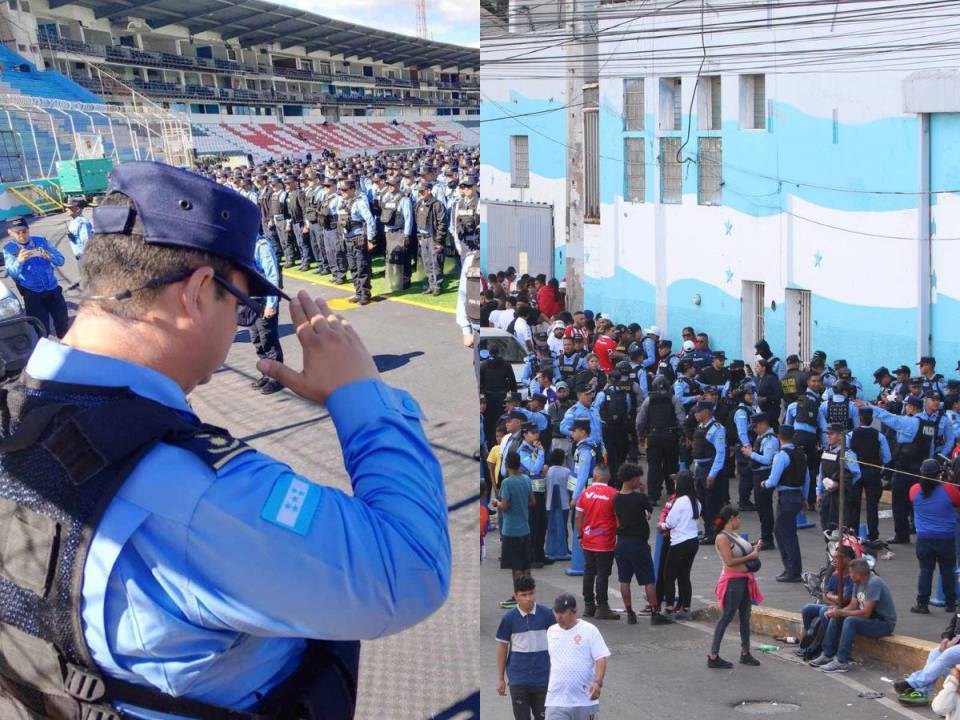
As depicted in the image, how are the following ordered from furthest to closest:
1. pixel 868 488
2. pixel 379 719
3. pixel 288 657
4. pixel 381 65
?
pixel 379 719, pixel 381 65, pixel 868 488, pixel 288 657

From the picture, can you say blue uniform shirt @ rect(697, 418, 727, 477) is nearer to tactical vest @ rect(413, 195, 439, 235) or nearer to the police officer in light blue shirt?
tactical vest @ rect(413, 195, 439, 235)

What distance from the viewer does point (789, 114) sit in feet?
4.12

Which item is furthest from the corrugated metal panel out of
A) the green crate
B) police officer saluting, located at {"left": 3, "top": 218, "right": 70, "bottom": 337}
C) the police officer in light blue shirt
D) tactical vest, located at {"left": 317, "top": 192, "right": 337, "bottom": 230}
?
tactical vest, located at {"left": 317, "top": 192, "right": 337, "bottom": 230}

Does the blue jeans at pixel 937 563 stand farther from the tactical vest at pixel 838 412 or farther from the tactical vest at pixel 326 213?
the tactical vest at pixel 326 213

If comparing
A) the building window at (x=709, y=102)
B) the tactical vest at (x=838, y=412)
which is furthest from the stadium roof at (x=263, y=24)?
the tactical vest at (x=838, y=412)

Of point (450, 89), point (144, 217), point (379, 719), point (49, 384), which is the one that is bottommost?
point (379, 719)

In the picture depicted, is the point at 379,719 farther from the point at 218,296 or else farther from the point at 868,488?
the point at 218,296

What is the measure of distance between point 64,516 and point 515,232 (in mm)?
751

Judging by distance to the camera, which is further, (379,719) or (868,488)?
(379,719)

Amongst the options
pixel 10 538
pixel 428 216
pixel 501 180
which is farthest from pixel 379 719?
pixel 10 538

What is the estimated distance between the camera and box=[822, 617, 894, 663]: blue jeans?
4.00ft

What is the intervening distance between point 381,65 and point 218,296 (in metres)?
1.02

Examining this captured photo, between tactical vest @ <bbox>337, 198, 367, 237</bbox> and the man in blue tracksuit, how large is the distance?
1343 mm

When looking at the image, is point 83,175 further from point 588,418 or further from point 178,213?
point 178,213
